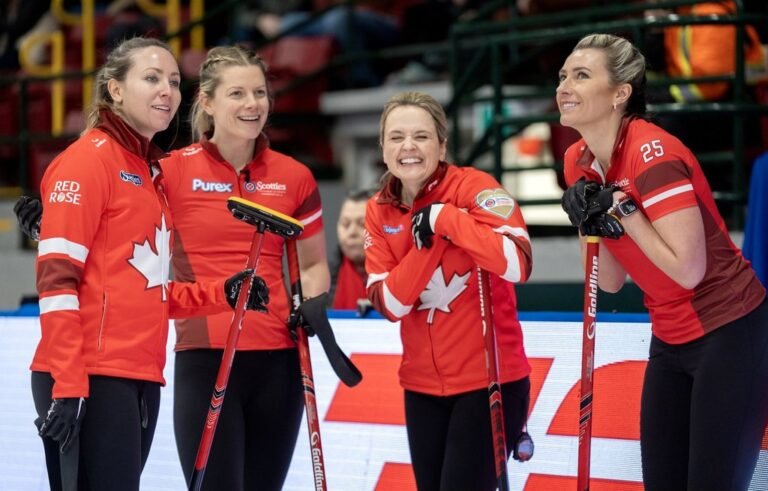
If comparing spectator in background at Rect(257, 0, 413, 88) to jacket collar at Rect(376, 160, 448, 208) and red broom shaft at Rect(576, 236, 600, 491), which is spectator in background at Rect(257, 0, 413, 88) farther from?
red broom shaft at Rect(576, 236, 600, 491)

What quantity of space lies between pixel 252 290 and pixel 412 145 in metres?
0.69

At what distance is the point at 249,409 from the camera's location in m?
4.01

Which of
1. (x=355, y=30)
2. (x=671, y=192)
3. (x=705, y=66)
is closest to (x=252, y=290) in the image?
(x=671, y=192)

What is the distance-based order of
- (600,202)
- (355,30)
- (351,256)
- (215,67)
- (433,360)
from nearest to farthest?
1. (600,202)
2. (433,360)
3. (215,67)
4. (351,256)
5. (355,30)

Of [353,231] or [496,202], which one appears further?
[353,231]

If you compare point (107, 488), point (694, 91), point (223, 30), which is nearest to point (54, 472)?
point (107, 488)

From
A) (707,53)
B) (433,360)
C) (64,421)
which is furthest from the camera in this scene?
(707,53)

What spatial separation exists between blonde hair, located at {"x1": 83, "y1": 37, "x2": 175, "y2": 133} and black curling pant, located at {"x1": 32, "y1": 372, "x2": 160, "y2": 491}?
2.60 ft

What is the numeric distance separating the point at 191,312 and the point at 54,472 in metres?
0.72

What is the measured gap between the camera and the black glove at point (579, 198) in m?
3.49

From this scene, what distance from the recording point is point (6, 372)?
17.6ft

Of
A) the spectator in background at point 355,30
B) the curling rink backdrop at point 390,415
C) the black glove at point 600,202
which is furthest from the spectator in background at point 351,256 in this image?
the spectator in background at point 355,30

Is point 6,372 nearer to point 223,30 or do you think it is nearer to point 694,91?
point 694,91

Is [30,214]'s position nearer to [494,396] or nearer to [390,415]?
[494,396]
